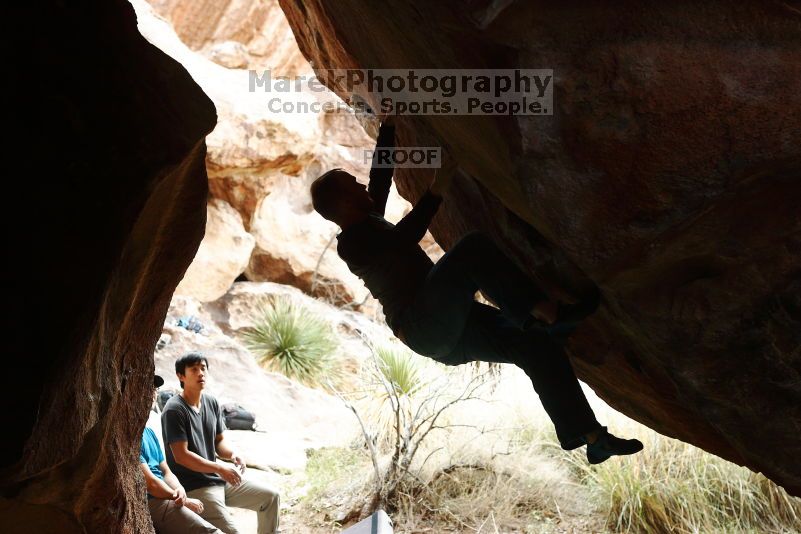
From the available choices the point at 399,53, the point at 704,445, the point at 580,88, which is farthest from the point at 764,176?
the point at 704,445

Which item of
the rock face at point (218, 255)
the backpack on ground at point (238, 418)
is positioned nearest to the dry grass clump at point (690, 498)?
the backpack on ground at point (238, 418)

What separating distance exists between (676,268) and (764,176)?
428 mm

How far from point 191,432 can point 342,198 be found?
2.14 meters

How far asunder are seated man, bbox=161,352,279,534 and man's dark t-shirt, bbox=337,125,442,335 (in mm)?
1841

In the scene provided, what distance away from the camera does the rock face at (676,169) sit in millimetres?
2562

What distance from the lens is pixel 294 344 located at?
43.1 ft

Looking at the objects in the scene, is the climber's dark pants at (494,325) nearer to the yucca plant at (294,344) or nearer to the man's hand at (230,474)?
the man's hand at (230,474)

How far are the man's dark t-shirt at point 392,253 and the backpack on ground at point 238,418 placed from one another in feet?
19.5

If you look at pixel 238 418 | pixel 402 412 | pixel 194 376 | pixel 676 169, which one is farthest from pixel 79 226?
pixel 238 418

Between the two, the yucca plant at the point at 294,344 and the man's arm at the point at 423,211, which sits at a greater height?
the yucca plant at the point at 294,344

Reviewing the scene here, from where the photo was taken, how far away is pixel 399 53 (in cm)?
355

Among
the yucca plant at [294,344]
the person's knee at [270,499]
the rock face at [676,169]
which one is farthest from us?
the yucca plant at [294,344]

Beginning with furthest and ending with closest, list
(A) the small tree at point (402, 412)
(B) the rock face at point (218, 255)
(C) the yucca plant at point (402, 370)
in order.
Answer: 1. (B) the rock face at point (218, 255)
2. (C) the yucca plant at point (402, 370)
3. (A) the small tree at point (402, 412)

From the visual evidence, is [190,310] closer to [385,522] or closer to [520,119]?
[385,522]
